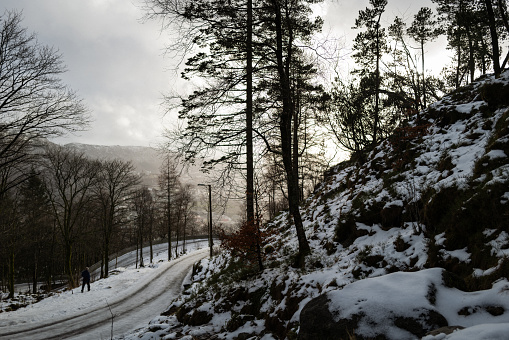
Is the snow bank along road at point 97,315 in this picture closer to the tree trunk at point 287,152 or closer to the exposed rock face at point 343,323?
the tree trunk at point 287,152

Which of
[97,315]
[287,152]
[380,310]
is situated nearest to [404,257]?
[380,310]

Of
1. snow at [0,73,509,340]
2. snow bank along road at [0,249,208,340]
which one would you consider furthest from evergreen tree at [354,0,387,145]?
snow bank along road at [0,249,208,340]

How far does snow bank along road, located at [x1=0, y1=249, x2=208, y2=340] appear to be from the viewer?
33.1 feet

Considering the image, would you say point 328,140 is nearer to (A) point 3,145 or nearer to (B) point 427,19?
(B) point 427,19

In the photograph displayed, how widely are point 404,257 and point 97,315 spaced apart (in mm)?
13548

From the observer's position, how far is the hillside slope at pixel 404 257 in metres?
3.15

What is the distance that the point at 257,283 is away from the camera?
305 inches

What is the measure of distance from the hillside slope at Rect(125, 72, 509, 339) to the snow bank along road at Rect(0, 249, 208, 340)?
103 inches

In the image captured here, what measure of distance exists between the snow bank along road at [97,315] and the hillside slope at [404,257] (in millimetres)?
2608

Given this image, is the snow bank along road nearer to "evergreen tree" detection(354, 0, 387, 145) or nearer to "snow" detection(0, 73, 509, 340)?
"snow" detection(0, 73, 509, 340)

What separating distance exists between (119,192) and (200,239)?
27.8 meters

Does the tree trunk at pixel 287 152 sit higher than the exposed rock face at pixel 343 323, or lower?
higher

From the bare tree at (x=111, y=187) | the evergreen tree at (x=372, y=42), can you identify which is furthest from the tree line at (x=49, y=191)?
the evergreen tree at (x=372, y=42)

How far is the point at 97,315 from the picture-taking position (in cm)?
1212
